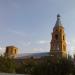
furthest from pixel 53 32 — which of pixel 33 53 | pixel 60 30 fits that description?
pixel 33 53

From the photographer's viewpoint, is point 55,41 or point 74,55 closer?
point 74,55

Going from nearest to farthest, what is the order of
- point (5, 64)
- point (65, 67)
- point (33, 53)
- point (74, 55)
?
point (65, 67) → point (74, 55) → point (5, 64) → point (33, 53)

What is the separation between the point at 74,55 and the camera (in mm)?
31281

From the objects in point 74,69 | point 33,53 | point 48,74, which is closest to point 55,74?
point 48,74

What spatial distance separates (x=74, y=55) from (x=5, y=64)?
40.1ft

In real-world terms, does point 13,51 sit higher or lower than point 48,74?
higher

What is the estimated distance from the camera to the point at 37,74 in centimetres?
2670

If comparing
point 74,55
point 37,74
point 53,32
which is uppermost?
point 53,32

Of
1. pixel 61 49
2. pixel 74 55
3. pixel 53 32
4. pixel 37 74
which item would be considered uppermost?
pixel 53 32

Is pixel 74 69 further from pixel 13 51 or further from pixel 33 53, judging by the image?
pixel 13 51

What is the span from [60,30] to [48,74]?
196ft

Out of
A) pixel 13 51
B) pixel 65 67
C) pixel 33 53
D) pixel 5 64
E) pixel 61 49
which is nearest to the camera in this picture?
pixel 65 67

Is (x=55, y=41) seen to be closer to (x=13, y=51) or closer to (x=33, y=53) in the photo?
(x=33, y=53)

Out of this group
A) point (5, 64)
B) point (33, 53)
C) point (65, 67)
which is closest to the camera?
point (65, 67)
